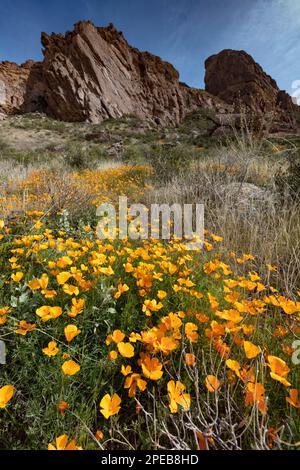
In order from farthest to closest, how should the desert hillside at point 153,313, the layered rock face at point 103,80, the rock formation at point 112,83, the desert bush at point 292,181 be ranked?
the rock formation at point 112,83 < the layered rock face at point 103,80 < the desert bush at point 292,181 < the desert hillside at point 153,313

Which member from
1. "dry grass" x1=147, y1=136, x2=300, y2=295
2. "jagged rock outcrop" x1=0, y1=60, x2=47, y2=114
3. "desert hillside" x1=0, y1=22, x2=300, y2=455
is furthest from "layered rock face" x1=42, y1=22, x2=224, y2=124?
"dry grass" x1=147, y1=136, x2=300, y2=295

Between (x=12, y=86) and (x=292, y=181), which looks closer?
(x=292, y=181)

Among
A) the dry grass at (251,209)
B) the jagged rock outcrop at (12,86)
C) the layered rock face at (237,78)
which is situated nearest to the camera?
the dry grass at (251,209)

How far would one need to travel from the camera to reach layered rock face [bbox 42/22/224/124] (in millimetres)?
36812

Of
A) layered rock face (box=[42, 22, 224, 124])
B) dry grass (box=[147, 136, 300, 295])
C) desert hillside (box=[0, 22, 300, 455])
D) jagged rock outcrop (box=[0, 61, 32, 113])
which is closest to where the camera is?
desert hillside (box=[0, 22, 300, 455])

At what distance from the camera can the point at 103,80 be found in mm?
39000

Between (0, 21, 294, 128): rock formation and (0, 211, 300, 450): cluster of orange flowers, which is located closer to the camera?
(0, 211, 300, 450): cluster of orange flowers

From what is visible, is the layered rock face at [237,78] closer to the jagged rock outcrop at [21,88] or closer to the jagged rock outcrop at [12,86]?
the jagged rock outcrop at [21,88]

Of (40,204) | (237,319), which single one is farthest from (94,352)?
(40,204)

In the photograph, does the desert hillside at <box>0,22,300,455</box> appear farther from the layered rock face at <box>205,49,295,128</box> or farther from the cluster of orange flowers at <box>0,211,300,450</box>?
the layered rock face at <box>205,49,295,128</box>

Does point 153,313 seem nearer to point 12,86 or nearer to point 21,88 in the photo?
point 21,88

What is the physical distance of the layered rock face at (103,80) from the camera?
36.8 meters

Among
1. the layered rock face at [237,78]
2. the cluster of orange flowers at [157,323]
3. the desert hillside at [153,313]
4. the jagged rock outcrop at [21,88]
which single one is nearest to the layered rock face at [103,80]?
the jagged rock outcrop at [21,88]

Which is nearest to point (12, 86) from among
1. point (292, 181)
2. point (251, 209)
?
point (292, 181)
